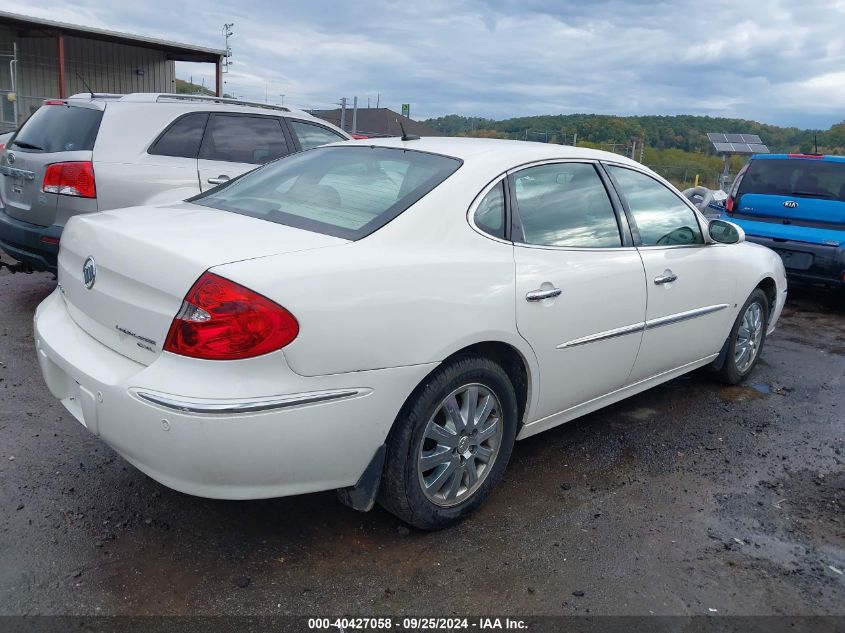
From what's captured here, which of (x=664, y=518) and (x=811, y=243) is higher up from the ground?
(x=811, y=243)

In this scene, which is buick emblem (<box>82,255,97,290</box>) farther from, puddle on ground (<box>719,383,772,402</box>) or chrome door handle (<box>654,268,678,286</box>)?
puddle on ground (<box>719,383,772,402</box>)

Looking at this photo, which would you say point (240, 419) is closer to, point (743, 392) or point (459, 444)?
point (459, 444)

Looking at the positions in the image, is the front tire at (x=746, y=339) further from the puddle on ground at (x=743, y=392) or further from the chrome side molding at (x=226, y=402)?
the chrome side molding at (x=226, y=402)

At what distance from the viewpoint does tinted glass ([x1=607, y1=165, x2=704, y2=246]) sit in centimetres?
392

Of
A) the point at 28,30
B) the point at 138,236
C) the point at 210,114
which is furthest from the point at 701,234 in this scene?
the point at 28,30

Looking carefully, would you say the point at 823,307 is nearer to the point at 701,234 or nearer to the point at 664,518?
the point at 701,234

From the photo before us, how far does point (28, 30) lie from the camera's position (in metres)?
21.1

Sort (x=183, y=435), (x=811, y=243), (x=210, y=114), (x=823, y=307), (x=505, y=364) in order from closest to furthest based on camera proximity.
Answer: (x=183, y=435) < (x=505, y=364) < (x=210, y=114) < (x=811, y=243) < (x=823, y=307)

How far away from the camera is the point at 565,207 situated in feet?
11.6

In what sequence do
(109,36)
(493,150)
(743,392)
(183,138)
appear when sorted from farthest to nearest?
(109,36), (183,138), (743,392), (493,150)

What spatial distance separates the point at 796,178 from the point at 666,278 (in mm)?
4934

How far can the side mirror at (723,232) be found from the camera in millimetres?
4406

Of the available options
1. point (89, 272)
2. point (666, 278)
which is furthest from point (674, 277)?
point (89, 272)

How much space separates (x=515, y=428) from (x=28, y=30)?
2305 cm
